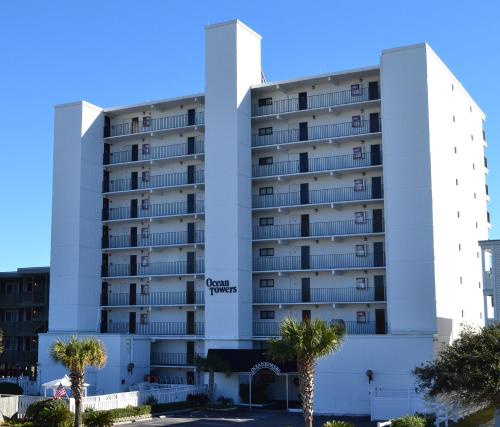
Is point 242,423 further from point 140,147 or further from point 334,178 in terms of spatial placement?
point 140,147

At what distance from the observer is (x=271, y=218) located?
179 feet

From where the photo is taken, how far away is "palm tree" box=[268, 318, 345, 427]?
92.3 feet

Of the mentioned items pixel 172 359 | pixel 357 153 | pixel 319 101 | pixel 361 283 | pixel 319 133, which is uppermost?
pixel 319 101

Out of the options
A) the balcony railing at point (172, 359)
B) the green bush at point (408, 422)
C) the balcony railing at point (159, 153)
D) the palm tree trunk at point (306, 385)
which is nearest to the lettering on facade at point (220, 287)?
the balcony railing at point (172, 359)

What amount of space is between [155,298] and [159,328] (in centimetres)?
232

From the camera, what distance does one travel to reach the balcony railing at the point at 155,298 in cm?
5597

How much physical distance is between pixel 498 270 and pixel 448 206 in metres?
8.20

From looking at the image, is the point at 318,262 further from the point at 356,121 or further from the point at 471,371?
the point at 471,371

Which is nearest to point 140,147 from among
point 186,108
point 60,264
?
point 186,108

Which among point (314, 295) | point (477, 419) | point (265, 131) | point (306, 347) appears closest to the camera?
point (306, 347)

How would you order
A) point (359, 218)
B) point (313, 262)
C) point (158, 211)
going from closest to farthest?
point (359, 218) → point (313, 262) → point (158, 211)

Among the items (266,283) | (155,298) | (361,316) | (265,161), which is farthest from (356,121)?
(155,298)

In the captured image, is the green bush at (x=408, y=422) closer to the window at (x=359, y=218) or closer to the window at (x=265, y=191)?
the window at (x=359, y=218)

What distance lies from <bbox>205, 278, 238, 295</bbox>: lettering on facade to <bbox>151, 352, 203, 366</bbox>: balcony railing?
5.99 m
